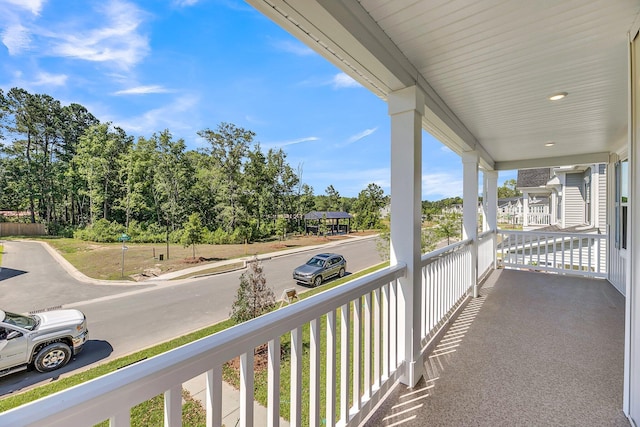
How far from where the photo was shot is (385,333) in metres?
2.05

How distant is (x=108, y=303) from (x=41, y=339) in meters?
0.24

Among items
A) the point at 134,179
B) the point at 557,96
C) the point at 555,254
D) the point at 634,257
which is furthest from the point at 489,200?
the point at 134,179

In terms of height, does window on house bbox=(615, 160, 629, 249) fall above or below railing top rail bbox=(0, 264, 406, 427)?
above

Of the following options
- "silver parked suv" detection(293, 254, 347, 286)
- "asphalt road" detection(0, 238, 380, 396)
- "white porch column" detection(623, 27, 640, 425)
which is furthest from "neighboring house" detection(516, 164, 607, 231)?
"asphalt road" detection(0, 238, 380, 396)

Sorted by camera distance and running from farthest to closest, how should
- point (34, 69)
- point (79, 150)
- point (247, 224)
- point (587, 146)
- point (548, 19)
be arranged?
point (587, 146)
point (247, 224)
point (548, 19)
point (79, 150)
point (34, 69)

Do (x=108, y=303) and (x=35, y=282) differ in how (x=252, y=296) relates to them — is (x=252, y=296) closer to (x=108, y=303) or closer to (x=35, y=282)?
(x=108, y=303)

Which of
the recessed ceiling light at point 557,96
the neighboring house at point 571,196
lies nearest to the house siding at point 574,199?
the neighboring house at point 571,196

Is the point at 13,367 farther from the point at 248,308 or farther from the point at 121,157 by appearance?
the point at 248,308

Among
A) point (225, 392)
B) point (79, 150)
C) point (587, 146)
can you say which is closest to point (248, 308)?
point (225, 392)

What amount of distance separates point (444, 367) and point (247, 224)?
207 cm

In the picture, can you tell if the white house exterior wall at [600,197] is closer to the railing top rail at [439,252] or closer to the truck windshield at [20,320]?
the railing top rail at [439,252]

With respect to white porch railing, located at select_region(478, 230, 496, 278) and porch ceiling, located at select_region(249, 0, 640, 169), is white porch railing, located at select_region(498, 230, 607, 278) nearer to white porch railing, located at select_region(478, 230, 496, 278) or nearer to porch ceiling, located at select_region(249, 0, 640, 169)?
white porch railing, located at select_region(478, 230, 496, 278)

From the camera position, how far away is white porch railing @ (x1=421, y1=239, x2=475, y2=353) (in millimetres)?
2748

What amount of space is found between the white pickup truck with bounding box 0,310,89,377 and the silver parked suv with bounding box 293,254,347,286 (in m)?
1.22
